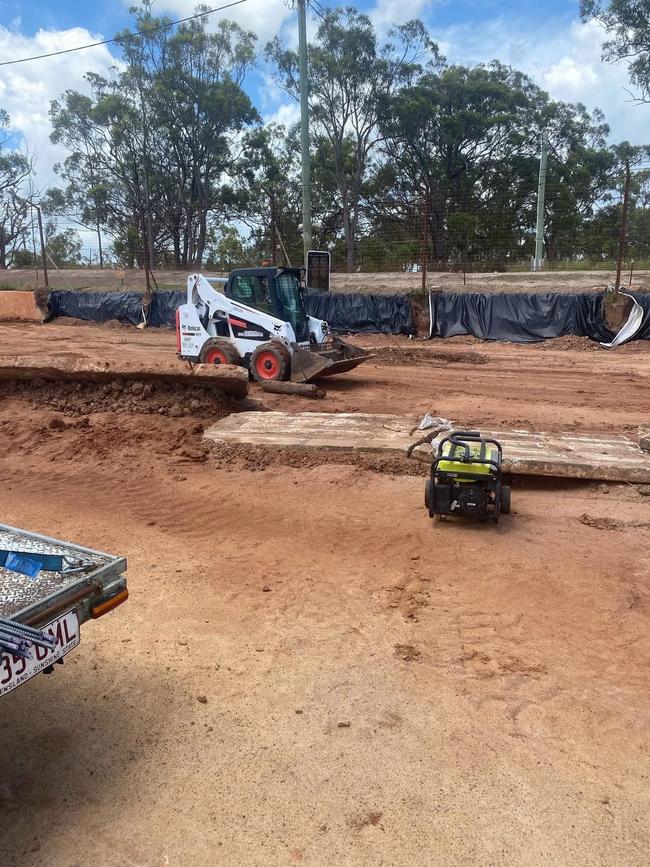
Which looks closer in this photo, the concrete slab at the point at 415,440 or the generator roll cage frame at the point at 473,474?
the generator roll cage frame at the point at 473,474

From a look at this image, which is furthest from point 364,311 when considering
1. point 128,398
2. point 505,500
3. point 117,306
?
point 505,500

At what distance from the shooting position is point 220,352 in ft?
41.8

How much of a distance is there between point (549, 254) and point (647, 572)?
75.8 ft

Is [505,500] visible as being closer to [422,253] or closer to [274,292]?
[274,292]

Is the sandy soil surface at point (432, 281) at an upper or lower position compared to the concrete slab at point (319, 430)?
upper

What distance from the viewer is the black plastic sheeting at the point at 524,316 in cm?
1877

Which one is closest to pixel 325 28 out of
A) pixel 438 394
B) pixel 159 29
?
pixel 159 29

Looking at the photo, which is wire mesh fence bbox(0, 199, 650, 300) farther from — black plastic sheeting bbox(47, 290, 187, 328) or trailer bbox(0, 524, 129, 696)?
trailer bbox(0, 524, 129, 696)

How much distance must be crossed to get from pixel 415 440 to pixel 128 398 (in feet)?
13.7

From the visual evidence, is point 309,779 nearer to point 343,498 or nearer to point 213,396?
point 343,498

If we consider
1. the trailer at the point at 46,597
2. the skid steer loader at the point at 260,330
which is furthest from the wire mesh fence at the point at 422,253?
the trailer at the point at 46,597

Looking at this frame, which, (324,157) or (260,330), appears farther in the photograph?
(324,157)

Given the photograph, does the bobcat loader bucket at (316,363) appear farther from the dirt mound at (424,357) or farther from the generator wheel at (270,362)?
the dirt mound at (424,357)

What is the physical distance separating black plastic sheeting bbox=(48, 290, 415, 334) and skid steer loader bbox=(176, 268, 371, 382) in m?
6.75
